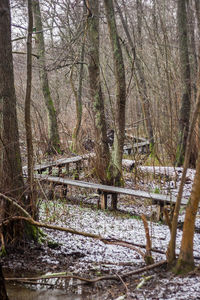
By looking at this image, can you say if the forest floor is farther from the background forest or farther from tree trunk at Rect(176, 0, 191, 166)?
tree trunk at Rect(176, 0, 191, 166)

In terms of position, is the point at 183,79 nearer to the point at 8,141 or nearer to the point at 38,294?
the point at 8,141

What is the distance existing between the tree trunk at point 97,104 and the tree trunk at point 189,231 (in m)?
3.92

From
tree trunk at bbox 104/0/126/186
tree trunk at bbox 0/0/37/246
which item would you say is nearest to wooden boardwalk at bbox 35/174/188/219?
tree trunk at bbox 104/0/126/186

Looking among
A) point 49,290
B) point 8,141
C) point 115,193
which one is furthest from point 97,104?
point 49,290

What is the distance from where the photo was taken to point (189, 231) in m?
3.25

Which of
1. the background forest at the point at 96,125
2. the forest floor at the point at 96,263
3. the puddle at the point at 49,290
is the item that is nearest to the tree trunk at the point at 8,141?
the background forest at the point at 96,125

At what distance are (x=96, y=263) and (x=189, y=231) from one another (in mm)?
1296

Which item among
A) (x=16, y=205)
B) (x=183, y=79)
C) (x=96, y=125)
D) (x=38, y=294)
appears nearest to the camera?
(x=38, y=294)

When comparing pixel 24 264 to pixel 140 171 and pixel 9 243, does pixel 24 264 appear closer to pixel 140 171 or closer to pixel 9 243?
pixel 9 243

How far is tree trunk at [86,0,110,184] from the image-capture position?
282 inches

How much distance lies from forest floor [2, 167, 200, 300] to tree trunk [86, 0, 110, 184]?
3.31 feet

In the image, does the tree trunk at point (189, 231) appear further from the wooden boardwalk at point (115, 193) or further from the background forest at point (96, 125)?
the wooden boardwalk at point (115, 193)

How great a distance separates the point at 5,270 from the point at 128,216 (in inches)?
106

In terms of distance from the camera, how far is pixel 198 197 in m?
3.19
